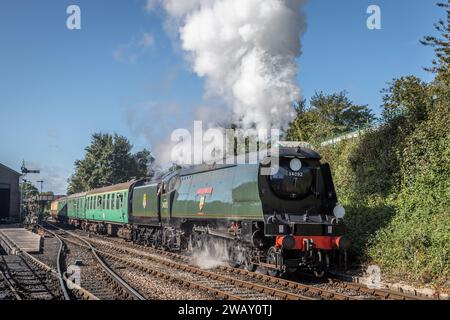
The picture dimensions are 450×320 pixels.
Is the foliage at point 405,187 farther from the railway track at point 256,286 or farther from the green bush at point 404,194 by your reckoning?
the railway track at point 256,286

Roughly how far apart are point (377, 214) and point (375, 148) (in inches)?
139

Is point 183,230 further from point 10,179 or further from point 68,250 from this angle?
point 10,179

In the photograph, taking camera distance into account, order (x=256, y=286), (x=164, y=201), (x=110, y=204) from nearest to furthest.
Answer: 1. (x=256, y=286)
2. (x=164, y=201)
3. (x=110, y=204)

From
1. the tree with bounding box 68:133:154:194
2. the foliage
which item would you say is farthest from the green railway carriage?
the tree with bounding box 68:133:154:194

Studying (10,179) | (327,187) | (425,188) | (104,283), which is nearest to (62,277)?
(104,283)

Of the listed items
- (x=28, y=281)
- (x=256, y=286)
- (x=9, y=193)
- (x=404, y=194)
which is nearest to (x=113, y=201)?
(x=28, y=281)

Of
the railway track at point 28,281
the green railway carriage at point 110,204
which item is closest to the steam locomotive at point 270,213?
the railway track at point 28,281

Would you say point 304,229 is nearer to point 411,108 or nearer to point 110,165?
point 411,108

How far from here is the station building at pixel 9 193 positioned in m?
54.2

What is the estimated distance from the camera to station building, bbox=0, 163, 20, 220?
5425 cm

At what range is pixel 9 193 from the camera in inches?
2174

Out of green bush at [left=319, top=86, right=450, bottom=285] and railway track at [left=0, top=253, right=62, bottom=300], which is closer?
railway track at [left=0, top=253, right=62, bottom=300]

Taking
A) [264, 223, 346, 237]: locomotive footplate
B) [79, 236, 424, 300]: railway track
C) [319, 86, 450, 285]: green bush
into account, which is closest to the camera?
[79, 236, 424, 300]: railway track

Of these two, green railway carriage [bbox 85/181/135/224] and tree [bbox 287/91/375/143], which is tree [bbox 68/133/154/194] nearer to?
green railway carriage [bbox 85/181/135/224]
